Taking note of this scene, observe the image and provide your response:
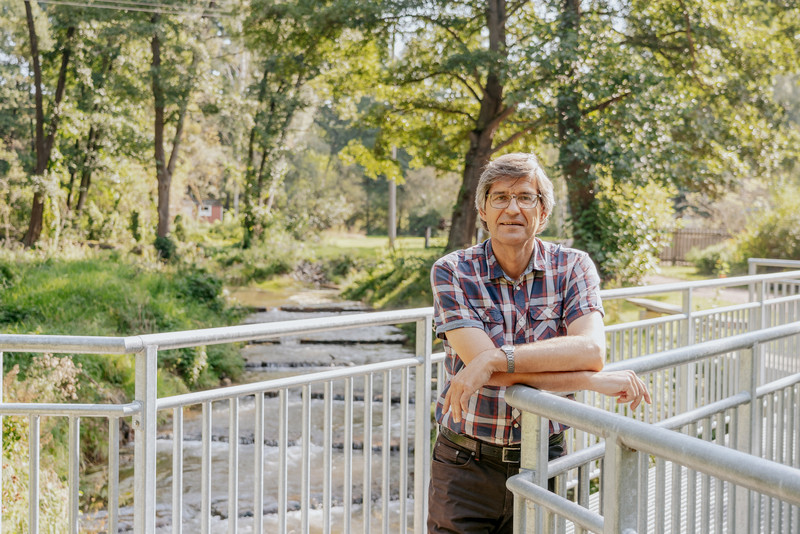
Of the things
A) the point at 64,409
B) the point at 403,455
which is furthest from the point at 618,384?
the point at 64,409

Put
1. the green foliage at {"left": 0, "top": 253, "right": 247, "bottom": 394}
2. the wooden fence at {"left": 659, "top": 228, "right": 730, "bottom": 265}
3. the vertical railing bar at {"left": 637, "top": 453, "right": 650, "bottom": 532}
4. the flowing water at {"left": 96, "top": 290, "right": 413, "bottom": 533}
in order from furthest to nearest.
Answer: the wooden fence at {"left": 659, "top": 228, "right": 730, "bottom": 265} < the green foliage at {"left": 0, "top": 253, "right": 247, "bottom": 394} < the flowing water at {"left": 96, "top": 290, "right": 413, "bottom": 533} < the vertical railing bar at {"left": 637, "top": 453, "right": 650, "bottom": 532}

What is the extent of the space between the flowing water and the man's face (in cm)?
461

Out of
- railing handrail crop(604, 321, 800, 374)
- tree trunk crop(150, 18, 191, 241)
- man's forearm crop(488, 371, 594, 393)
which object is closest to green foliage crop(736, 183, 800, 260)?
tree trunk crop(150, 18, 191, 241)

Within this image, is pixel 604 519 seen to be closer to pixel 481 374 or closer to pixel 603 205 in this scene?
pixel 481 374

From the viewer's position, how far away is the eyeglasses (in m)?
2.44

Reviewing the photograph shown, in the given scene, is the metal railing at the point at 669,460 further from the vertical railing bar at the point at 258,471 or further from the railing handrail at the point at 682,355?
the vertical railing bar at the point at 258,471

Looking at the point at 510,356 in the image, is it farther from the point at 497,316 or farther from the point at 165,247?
the point at 165,247

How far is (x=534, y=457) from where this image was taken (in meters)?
1.99

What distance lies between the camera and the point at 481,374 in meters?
2.15

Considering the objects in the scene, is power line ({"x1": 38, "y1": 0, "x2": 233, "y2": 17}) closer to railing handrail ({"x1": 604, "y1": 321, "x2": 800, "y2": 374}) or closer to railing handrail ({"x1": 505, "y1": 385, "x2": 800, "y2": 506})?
railing handrail ({"x1": 604, "y1": 321, "x2": 800, "y2": 374})

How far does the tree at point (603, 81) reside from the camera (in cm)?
1353

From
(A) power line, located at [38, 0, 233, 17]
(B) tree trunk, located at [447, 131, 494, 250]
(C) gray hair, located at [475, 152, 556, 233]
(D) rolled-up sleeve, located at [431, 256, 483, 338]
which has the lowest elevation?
(D) rolled-up sleeve, located at [431, 256, 483, 338]

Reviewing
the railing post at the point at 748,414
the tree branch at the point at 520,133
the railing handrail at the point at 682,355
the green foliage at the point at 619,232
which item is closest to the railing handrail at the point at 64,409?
the railing handrail at the point at 682,355

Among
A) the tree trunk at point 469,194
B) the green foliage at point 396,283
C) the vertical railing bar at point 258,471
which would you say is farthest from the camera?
the green foliage at point 396,283
